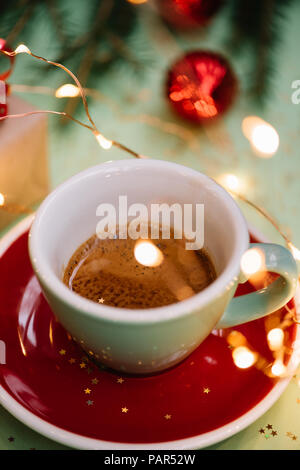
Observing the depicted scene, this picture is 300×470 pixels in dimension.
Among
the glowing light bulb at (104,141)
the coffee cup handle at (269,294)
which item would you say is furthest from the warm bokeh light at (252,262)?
the glowing light bulb at (104,141)

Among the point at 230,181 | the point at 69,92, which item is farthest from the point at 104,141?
the point at 230,181

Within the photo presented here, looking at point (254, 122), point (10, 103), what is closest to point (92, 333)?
point (10, 103)

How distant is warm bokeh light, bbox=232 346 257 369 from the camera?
57cm

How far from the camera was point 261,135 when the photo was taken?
3.04ft

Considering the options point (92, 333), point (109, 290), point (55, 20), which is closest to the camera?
point (92, 333)

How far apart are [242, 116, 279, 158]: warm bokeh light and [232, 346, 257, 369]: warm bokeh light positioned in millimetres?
441

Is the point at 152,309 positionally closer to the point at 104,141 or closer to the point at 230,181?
the point at 104,141

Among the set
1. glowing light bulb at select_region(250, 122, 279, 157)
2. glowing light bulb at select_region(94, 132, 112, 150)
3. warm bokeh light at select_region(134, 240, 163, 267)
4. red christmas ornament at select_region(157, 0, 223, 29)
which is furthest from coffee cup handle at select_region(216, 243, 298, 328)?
red christmas ornament at select_region(157, 0, 223, 29)

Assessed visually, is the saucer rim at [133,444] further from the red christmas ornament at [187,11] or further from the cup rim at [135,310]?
the red christmas ornament at [187,11]

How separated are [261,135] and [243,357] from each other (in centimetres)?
50

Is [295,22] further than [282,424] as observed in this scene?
Yes

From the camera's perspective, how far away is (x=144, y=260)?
0.65 m

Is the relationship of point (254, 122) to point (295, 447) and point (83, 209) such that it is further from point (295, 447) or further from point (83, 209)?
point (295, 447)
